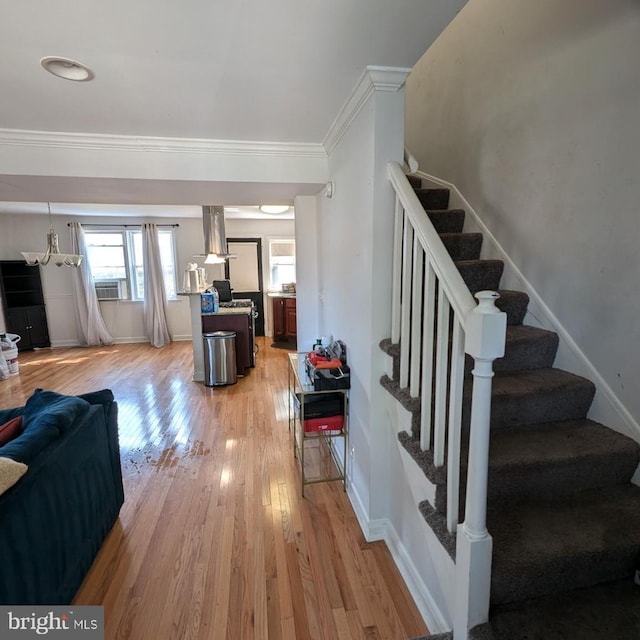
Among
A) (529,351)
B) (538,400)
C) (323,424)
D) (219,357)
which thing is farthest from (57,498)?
(219,357)

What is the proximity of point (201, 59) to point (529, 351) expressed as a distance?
206 cm

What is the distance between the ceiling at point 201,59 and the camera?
118cm

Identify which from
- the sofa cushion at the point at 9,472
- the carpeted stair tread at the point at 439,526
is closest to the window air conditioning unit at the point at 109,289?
the sofa cushion at the point at 9,472

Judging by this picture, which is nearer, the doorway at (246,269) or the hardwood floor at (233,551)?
the hardwood floor at (233,551)

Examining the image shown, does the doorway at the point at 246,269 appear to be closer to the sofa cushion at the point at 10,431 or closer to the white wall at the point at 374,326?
the white wall at the point at 374,326

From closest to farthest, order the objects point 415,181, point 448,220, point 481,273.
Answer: point 481,273 < point 448,220 < point 415,181

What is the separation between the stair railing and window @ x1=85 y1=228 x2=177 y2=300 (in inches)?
246

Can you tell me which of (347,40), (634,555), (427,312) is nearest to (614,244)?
(427,312)

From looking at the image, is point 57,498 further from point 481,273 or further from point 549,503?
point 481,273

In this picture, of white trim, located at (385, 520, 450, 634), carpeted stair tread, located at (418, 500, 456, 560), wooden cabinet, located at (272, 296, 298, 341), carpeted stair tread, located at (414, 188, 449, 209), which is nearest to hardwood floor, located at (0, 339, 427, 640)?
white trim, located at (385, 520, 450, 634)

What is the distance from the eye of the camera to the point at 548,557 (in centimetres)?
117

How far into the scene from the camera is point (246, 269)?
23.4 ft

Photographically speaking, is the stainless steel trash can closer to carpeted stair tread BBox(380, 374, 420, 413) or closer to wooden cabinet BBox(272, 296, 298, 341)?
wooden cabinet BBox(272, 296, 298, 341)

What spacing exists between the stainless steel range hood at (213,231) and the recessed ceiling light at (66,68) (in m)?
3.43
